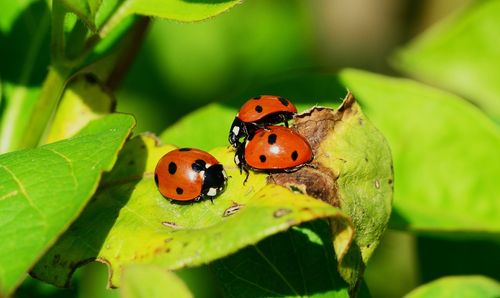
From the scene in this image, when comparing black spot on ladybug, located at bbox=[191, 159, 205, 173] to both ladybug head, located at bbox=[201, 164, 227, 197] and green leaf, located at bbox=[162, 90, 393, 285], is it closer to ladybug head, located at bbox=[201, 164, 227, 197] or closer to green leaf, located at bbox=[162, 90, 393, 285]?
ladybug head, located at bbox=[201, 164, 227, 197]

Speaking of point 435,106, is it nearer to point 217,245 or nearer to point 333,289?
point 333,289

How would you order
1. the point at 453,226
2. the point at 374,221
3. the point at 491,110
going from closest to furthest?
the point at 374,221 → the point at 453,226 → the point at 491,110

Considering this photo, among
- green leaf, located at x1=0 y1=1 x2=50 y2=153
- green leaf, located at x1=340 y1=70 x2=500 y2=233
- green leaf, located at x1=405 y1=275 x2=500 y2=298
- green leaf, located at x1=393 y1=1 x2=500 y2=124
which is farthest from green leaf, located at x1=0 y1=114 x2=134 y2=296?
green leaf, located at x1=393 y1=1 x2=500 y2=124

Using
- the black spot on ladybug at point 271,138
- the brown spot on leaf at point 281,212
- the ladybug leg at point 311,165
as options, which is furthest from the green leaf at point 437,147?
the brown spot on leaf at point 281,212

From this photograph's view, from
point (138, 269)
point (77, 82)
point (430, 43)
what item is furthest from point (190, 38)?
point (138, 269)

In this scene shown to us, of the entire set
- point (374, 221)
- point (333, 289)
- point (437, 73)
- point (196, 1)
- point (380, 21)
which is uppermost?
point (196, 1)

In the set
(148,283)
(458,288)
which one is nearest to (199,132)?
(458,288)

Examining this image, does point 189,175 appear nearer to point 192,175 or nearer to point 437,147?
point 192,175
